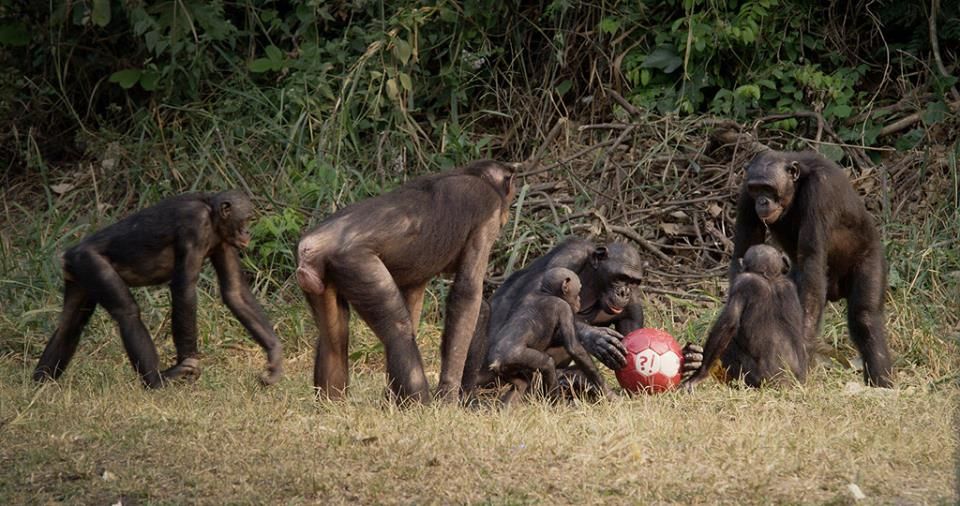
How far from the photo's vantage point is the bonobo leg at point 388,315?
6043 millimetres

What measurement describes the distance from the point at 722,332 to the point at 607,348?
61 centimetres

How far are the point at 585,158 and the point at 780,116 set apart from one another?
1602 mm

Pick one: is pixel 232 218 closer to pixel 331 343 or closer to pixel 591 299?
pixel 331 343

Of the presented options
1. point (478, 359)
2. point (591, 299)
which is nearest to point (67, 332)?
point (478, 359)

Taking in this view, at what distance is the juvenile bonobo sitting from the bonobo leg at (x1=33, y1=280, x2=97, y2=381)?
133 inches

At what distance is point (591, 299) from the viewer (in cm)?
739

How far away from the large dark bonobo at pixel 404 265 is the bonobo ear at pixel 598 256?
77 cm

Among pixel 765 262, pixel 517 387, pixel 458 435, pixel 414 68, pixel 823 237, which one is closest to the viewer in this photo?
pixel 458 435

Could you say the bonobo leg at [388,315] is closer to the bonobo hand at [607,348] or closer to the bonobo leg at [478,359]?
the bonobo leg at [478,359]

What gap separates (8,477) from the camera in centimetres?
498

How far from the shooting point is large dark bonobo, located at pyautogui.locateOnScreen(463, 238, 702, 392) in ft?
22.3

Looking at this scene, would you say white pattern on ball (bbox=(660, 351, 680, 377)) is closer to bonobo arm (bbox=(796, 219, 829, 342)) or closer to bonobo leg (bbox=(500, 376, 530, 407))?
bonobo leg (bbox=(500, 376, 530, 407))

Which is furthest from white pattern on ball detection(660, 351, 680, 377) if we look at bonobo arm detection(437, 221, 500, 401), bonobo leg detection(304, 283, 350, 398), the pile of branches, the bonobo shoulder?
the pile of branches

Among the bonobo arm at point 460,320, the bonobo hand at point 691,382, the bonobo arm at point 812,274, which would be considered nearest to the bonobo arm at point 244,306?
the bonobo arm at point 460,320
